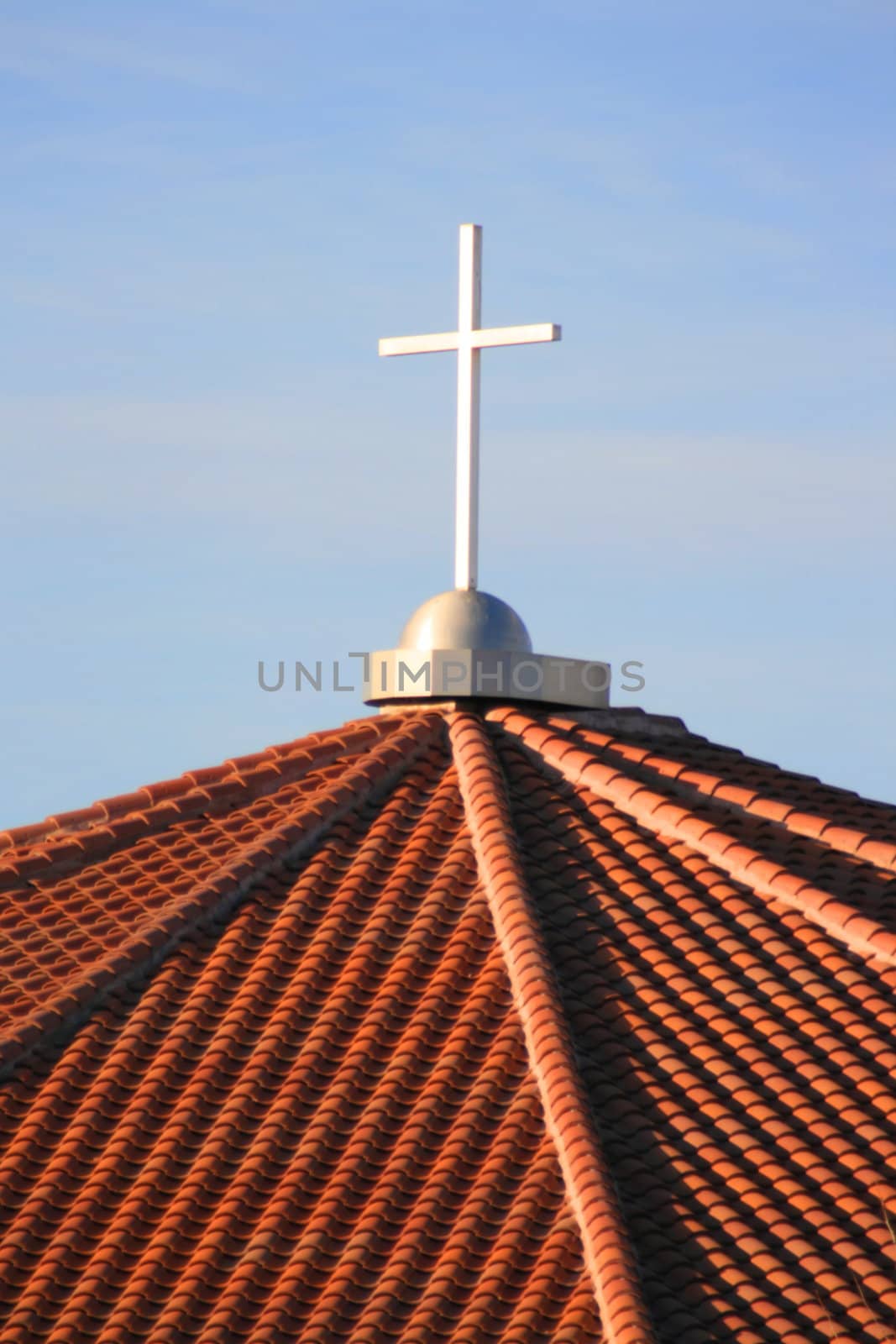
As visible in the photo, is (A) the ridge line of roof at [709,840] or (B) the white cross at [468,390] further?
(B) the white cross at [468,390]

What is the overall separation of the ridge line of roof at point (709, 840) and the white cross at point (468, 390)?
1.36 meters

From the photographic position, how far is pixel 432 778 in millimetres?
14516

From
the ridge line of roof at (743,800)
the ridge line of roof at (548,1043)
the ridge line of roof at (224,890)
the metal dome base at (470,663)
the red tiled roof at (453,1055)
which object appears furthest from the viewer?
the metal dome base at (470,663)

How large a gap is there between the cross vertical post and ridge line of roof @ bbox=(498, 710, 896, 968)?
1.37 m

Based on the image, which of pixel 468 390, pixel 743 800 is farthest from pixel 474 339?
pixel 743 800

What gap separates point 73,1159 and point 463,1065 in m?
2.18

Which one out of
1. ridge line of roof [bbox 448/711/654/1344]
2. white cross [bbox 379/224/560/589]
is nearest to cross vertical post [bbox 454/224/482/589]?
white cross [bbox 379/224/560/589]

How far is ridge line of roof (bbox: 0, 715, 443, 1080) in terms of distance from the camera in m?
12.9

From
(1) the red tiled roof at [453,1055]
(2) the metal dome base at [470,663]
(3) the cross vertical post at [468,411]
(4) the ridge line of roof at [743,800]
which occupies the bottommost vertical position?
(1) the red tiled roof at [453,1055]

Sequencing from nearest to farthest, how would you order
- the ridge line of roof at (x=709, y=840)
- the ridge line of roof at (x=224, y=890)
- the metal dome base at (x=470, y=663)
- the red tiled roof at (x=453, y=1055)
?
the red tiled roof at (x=453, y=1055)
the ridge line of roof at (x=224, y=890)
the ridge line of roof at (x=709, y=840)
the metal dome base at (x=470, y=663)

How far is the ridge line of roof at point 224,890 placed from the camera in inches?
506

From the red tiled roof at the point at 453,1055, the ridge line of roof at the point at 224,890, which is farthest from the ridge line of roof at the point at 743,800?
the ridge line of roof at the point at 224,890

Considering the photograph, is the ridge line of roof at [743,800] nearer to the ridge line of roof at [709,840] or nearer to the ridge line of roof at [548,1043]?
the ridge line of roof at [709,840]

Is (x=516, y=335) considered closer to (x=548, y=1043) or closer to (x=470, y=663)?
(x=470, y=663)
